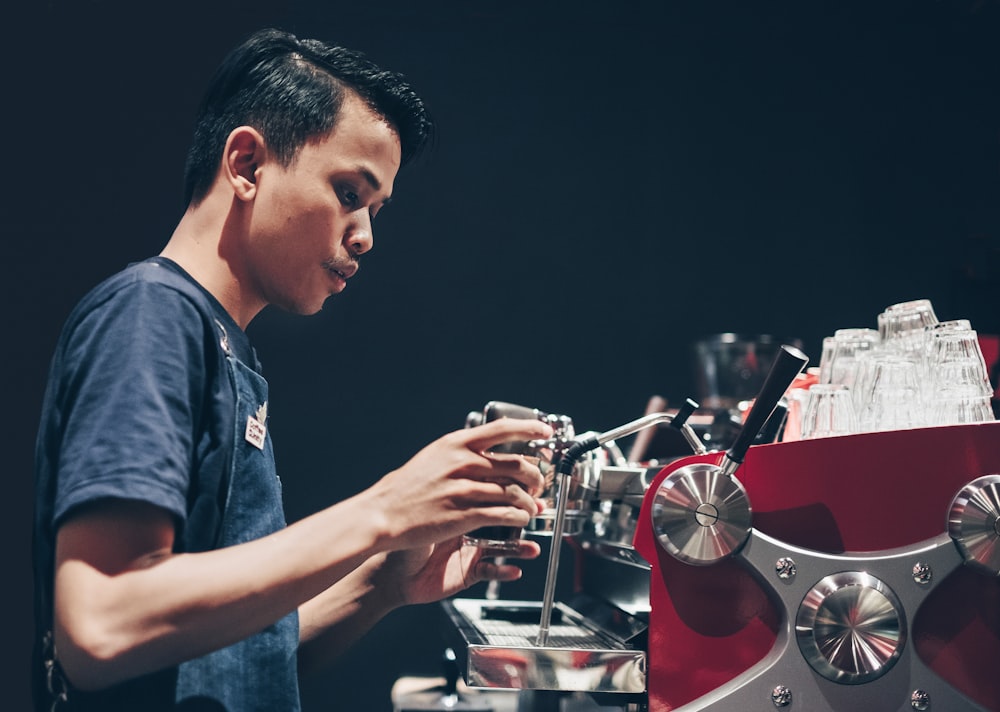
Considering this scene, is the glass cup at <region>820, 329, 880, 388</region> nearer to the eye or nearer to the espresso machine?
the espresso machine

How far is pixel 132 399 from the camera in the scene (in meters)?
0.84

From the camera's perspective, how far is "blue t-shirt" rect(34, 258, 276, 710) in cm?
82

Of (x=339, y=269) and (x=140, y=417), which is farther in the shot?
(x=339, y=269)

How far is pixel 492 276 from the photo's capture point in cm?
255

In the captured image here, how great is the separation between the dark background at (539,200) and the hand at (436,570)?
112 cm

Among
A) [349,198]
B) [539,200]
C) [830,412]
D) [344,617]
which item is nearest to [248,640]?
[344,617]

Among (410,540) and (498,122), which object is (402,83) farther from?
(498,122)

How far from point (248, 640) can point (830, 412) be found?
78cm

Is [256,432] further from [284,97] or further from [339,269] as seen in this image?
[284,97]

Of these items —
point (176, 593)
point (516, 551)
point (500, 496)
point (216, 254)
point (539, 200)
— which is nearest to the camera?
point (176, 593)

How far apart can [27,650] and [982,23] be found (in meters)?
3.20

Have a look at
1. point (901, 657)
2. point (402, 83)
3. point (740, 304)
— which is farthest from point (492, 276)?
point (901, 657)

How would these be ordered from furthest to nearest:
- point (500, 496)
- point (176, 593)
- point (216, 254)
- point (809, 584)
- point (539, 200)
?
point (539, 200) < point (216, 254) < point (809, 584) < point (500, 496) < point (176, 593)

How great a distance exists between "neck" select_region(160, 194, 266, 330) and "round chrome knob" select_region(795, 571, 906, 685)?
0.77m
